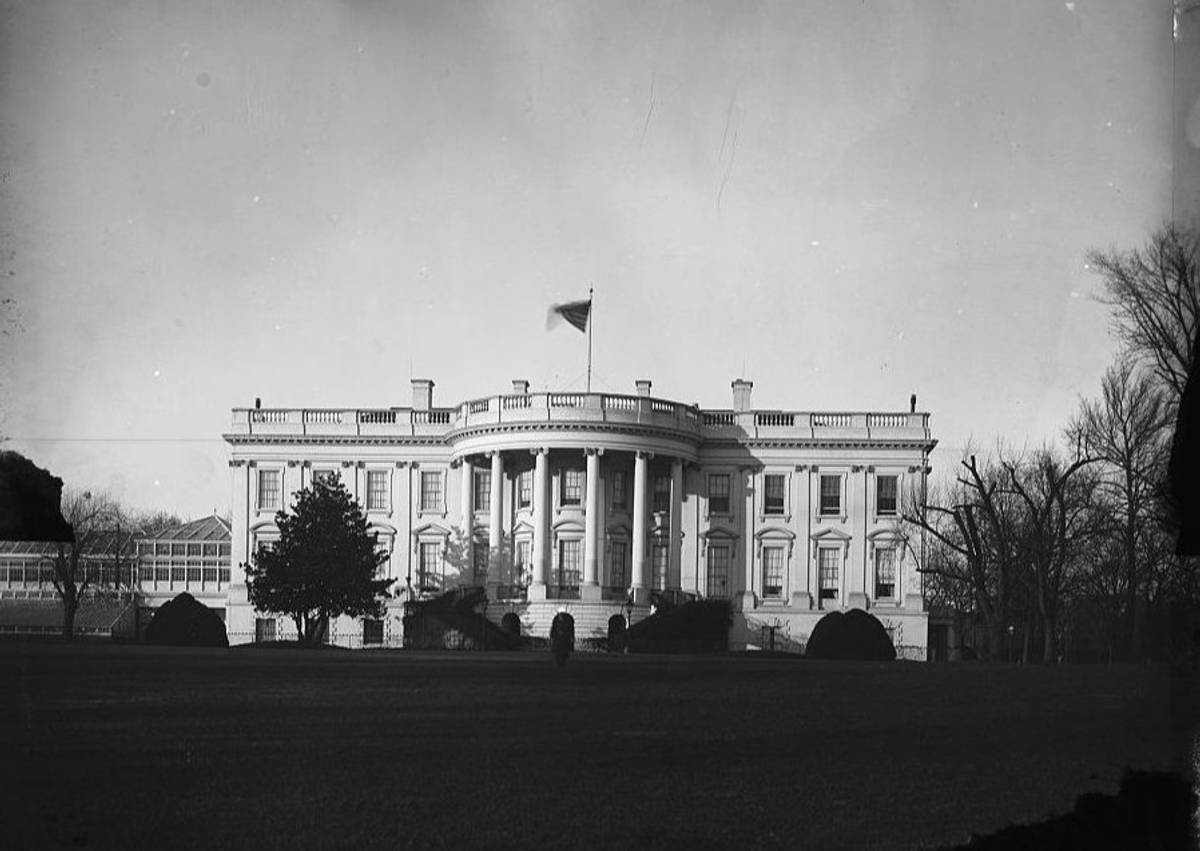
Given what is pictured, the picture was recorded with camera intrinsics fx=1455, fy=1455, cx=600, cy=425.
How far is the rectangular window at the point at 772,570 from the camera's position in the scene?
62.8 meters

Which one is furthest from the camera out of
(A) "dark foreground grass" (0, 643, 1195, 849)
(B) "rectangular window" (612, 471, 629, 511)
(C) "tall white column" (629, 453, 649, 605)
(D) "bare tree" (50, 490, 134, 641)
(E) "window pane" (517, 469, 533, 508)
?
(B) "rectangular window" (612, 471, 629, 511)

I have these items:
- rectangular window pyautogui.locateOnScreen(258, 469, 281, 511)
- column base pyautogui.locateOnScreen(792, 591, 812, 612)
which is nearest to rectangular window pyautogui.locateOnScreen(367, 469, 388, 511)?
rectangular window pyautogui.locateOnScreen(258, 469, 281, 511)

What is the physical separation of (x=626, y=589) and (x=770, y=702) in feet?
126

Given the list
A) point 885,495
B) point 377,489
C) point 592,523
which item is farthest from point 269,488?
point 885,495

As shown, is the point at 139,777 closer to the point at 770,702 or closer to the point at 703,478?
the point at 770,702

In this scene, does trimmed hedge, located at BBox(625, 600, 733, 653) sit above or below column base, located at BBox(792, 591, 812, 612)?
below

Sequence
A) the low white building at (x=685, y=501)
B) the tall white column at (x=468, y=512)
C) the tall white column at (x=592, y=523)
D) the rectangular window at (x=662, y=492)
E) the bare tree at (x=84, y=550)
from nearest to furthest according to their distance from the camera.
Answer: the bare tree at (x=84, y=550) → the tall white column at (x=592, y=523) → the tall white column at (x=468, y=512) → the low white building at (x=685, y=501) → the rectangular window at (x=662, y=492)

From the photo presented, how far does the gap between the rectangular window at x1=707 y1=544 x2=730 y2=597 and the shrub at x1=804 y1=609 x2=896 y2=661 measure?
1717cm

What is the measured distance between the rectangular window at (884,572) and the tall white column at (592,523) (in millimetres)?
12937

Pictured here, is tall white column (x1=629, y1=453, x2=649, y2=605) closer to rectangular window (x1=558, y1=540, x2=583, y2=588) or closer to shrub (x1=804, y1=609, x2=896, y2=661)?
rectangular window (x1=558, y1=540, x2=583, y2=588)

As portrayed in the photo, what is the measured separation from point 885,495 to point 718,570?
26.0 ft

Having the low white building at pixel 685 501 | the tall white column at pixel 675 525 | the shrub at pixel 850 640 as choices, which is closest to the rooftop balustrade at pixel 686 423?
the low white building at pixel 685 501

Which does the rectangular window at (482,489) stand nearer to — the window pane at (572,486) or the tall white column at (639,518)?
the window pane at (572,486)

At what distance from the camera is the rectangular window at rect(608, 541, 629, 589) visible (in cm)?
5991
